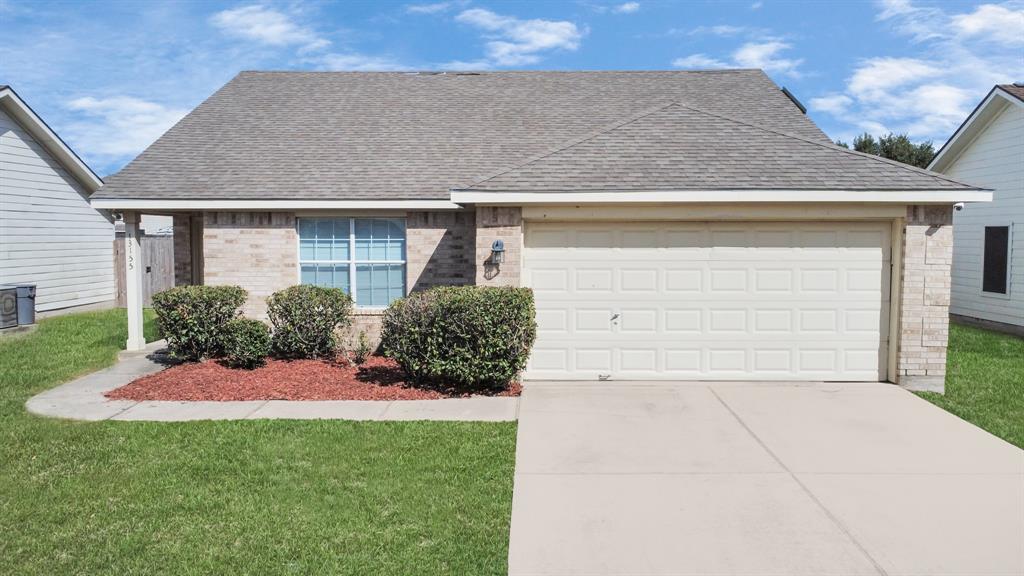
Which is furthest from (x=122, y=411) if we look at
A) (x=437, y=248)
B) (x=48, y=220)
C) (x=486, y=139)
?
(x=48, y=220)

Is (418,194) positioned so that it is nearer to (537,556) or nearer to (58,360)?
(58,360)

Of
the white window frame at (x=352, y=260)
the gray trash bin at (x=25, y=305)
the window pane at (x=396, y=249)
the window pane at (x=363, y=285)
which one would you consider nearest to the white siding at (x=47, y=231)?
the gray trash bin at (x=25, y=305)

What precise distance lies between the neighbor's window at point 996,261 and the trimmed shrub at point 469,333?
41.5 ft

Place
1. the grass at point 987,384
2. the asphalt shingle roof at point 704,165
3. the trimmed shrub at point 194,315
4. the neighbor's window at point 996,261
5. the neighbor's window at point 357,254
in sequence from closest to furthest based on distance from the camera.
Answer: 1. the grass at point 987,384
2. the asphalt shingle roof at point 704,165
3. the trimmed shrub at point 194,315
4. the neighbor's window at point 357,254
5. the neighbor's window at point 996,261

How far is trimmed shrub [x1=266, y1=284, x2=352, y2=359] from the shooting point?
11.0m

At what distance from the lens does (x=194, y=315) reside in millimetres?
10961

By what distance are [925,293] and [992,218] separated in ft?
28.4

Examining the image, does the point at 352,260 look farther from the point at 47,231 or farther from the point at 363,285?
the point at 47,231

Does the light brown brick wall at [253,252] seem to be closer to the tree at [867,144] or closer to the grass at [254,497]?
the grass at [254,497]

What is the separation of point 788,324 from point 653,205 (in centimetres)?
265

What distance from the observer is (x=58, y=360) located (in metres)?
11.9

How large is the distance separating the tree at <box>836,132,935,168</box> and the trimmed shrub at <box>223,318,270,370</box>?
1373 inches

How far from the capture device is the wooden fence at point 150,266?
20938 mm

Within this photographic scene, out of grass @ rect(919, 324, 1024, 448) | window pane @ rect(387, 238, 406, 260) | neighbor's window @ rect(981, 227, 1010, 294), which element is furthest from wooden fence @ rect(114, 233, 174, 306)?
neighbor's window @ rect(981, 227, 1010, 294)
